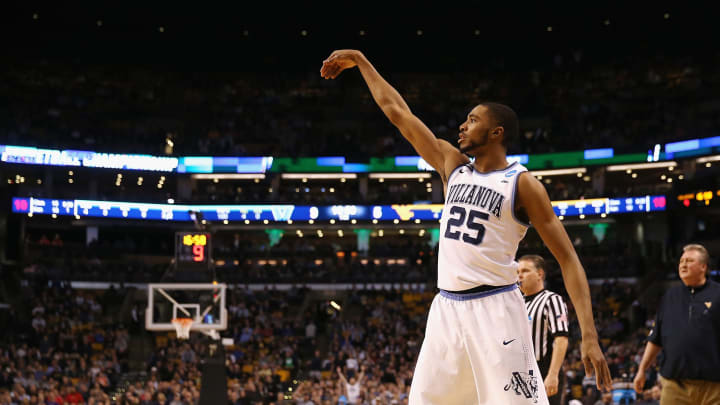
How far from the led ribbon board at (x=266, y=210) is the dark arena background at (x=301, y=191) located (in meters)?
0.10

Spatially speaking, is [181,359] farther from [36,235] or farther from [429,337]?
[429,337]

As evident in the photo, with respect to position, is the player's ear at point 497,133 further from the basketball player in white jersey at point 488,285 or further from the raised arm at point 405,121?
the raised arm at point 405,121

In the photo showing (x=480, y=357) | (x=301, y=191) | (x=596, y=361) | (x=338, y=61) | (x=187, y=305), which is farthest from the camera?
(x=301, y=191)

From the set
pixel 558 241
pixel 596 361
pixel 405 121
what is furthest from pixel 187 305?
pixel 596 361

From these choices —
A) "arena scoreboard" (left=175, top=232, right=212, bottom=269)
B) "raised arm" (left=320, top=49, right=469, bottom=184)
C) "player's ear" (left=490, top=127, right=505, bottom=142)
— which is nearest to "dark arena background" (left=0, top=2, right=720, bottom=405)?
"arena scoreboard" (left=175, top=232, right=212, bottom=269)

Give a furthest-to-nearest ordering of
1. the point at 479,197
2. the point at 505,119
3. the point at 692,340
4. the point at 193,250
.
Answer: the point at 193,250, the point at 692,340, the point at 505,119, the point at 479,197

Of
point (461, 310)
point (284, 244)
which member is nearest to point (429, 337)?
point (461, 310)

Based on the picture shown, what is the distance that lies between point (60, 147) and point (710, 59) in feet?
104

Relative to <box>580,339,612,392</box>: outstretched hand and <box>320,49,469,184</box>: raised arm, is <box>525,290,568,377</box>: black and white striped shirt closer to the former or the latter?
<box>320,49,469,184</box>: raised arm

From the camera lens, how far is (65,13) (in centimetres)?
4944

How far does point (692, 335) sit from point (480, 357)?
9.94 feet

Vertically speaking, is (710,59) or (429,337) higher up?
(710,59)

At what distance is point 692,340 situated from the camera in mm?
7117

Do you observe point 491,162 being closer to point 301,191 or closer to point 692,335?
point 692,335
